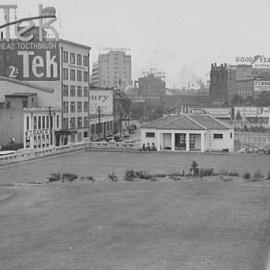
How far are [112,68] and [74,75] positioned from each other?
4080 inches

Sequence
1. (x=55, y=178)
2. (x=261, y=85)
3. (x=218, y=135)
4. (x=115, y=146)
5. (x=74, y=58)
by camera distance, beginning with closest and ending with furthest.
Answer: (x=55, y=178) → (x=218, y=135) → (x=115, y=146) → (x=74, y=58) → (x=261, y=85)

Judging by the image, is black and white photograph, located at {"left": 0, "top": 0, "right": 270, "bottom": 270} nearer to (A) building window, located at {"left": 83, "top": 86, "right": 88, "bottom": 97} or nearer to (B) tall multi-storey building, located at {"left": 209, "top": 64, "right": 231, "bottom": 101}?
(A) building window, located at {"left": 83, "top": 86, "right": 88, "bottom": 97}

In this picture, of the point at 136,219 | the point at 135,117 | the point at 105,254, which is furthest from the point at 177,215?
the point at 135,117

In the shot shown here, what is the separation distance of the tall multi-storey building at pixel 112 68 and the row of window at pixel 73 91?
9359 centimetres

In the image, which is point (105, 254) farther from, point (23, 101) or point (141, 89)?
point (141, 89)

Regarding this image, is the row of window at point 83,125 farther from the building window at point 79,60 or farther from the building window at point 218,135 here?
the building window at point 218,135

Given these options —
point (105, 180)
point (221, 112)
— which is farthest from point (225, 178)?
point (221, 112)

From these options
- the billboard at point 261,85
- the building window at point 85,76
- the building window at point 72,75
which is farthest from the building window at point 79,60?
the billboard at point 261,85

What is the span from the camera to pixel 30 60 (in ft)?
176

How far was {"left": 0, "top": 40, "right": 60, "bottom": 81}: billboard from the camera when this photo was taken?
53.4 metres

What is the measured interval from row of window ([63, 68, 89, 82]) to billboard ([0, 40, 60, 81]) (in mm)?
1627

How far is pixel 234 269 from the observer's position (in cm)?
1218

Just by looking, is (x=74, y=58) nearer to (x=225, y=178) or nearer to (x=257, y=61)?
(x=225, y=178)

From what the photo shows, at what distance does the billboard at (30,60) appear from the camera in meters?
53.4
